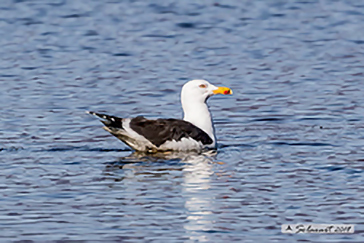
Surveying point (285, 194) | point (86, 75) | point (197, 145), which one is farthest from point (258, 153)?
point (86, 75)

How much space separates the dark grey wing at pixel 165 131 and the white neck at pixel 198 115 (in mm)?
290

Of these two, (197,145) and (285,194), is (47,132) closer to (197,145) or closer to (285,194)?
(197,145)

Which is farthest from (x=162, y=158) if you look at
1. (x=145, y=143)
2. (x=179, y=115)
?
(x=179, y=115)

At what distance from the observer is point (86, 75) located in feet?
71.0

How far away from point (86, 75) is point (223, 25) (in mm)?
7750

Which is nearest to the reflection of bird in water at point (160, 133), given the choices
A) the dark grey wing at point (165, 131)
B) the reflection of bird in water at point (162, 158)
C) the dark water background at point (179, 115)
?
the dark grey wing at point (165, 131)

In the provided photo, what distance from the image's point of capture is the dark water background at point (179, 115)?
11289mm

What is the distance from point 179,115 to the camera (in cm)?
1805

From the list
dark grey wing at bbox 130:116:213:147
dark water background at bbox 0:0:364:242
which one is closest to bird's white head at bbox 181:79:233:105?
dark grey wing at bbox 130:116:213:147

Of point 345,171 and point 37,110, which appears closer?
point 345,171

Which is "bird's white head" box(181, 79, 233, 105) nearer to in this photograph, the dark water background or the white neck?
the white neck

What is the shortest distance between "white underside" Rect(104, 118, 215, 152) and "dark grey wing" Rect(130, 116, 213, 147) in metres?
0.05

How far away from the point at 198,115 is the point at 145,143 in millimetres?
1298

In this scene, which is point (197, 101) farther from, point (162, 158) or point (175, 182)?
point (175, 182)
